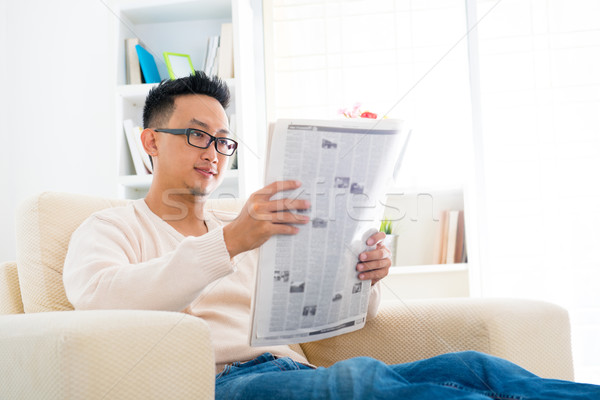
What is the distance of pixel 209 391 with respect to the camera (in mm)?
716

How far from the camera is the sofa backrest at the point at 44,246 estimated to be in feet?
3.71

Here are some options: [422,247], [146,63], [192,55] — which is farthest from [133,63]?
[422,247]

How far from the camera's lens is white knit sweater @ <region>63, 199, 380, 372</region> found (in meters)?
0.91

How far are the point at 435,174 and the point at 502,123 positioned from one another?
1.34ft

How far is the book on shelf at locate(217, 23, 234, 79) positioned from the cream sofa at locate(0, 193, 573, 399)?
3.33ft

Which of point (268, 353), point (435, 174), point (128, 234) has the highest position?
point (435, 174)

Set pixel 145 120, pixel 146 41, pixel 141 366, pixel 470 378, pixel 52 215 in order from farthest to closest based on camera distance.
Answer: pixel 146 41 → pixel 145 120 → pixel 52 215 → pixel 470 378 → pixel 141 366

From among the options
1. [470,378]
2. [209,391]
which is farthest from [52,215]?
[470,378]

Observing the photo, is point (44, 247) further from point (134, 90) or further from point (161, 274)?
point (134, 90)

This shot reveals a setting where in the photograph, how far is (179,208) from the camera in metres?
1.31

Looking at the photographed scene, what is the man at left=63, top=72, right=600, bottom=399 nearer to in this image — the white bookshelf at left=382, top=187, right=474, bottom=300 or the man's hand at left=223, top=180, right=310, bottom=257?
the man's hand at left=223, top=180, right=310, bottom=257

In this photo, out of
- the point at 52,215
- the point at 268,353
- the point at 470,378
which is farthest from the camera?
the point at 52,215

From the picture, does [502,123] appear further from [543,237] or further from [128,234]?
[128,234]

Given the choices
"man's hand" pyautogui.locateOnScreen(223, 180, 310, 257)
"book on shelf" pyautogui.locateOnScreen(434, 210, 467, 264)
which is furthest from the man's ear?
"book on shelf" pyautogui.locateOnScreen(434, 210, 467, 264)
